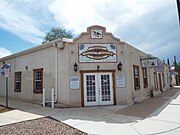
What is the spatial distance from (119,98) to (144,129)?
5175mm

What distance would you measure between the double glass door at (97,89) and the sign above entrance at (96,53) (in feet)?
3.27

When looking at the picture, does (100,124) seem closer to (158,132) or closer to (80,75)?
(158,132)

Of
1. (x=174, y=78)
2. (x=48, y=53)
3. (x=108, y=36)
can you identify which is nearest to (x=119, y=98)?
(x=108, y=36)

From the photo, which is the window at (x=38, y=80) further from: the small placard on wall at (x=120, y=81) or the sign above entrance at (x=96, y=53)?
the small placard on wall at (x=120, y=81)

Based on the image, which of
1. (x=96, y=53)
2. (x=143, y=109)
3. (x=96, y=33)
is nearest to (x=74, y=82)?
(x=96, y=53)

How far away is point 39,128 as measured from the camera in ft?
21.3

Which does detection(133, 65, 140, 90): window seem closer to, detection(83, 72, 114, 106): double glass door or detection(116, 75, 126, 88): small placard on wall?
detection(116, 75, 126, 88): small placard on wall

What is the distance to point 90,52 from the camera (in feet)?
37.4

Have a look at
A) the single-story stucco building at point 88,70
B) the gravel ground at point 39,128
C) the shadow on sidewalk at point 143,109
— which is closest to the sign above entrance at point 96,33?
the single-story stucco building at point 88,70

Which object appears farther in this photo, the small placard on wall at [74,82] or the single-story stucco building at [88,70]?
the single-story stucco building at [88,70]

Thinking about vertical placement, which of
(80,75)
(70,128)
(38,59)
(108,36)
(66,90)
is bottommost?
(70,128)

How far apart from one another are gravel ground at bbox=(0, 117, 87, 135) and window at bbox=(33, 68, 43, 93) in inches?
218

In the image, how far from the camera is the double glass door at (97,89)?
11.1 m

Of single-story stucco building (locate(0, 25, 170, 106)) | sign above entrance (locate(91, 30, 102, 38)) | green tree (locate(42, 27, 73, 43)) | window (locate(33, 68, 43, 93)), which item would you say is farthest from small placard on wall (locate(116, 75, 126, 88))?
green tree (locate(42, 27, 73, 43))
